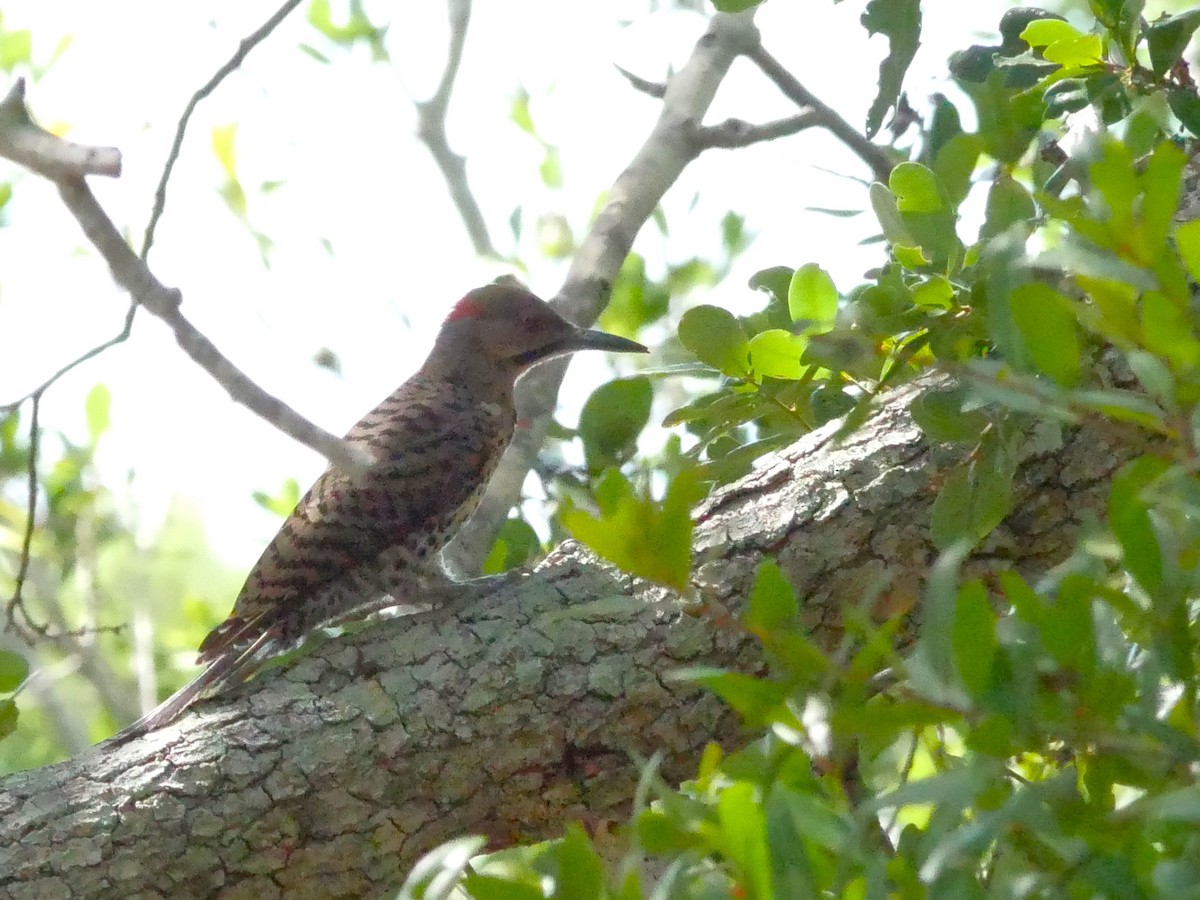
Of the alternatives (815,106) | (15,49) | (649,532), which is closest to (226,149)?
(15,49)

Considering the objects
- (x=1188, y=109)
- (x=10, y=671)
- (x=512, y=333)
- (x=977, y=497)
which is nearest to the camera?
(x=977, y=497)

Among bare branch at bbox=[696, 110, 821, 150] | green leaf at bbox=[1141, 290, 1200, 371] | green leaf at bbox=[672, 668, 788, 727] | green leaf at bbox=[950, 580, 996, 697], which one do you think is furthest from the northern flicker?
green leaf at bbox=[1141, 290, 1200, 371]

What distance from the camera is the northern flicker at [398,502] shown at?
127 inches

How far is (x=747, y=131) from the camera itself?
12.0 feet

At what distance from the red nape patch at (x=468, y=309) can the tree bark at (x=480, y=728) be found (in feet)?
6.38

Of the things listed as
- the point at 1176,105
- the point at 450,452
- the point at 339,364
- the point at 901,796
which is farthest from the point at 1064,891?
the point at 339,364

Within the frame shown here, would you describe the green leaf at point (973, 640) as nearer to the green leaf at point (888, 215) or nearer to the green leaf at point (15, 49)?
the green leaf at point (888, 215)

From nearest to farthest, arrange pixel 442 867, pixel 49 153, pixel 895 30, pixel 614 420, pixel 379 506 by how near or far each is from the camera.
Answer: pixel 442 867
pixel 49 153
pixel 895 30
pixel 614 420
pixel 379 506

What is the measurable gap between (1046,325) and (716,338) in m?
1.03

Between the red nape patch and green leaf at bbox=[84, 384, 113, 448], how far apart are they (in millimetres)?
1554

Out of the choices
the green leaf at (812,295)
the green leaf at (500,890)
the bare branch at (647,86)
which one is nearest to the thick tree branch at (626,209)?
the bare branch at (647,86)

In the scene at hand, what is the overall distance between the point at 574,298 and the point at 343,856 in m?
1.87

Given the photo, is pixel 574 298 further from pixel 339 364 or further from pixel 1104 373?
pixel 1104 373

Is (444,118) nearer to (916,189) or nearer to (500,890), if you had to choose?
(916,189)
